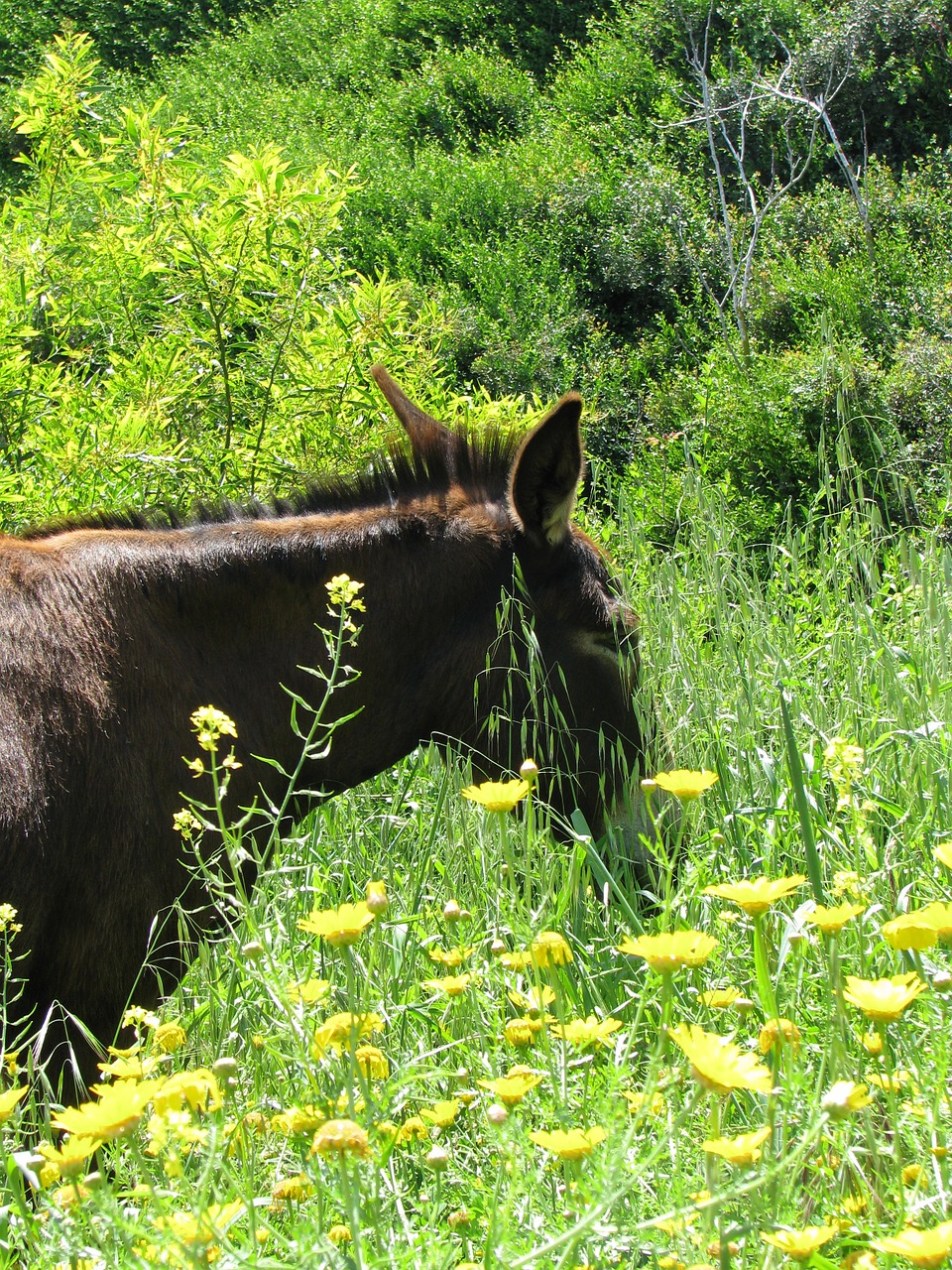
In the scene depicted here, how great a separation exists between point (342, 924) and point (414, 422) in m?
2.02

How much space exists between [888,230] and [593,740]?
10.6m

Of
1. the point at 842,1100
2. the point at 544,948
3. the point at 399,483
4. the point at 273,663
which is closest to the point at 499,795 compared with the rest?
the point at 544,948

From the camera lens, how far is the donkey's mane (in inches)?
112

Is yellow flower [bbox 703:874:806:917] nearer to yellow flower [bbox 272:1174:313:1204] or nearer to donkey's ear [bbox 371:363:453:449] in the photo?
yellow flower [bbox 272:1174:313:1204]

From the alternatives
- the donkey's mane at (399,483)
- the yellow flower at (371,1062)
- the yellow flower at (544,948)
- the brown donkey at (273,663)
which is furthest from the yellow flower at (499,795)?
Result: the donkey's mane at (399,483)

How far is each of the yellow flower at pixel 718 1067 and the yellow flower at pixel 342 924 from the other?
310mm

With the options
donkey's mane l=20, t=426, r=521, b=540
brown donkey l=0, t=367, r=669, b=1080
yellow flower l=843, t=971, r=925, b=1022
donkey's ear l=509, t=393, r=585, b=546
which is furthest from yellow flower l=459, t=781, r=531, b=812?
donkey's mane l=20, t=426, r=521, b=540

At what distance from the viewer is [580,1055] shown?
5.37 feet

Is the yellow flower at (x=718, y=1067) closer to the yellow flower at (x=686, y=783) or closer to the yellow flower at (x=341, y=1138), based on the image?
the yellow flower at (x=341, y=1138)

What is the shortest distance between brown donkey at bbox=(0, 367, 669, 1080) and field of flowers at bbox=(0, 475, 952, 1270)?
Answer: 13 cm

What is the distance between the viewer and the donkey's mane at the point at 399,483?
2834mm

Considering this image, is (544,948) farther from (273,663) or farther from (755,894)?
(273,663)

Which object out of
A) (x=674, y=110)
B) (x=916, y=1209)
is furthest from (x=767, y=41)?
(x=916, y=1209)

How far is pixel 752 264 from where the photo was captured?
38.9 feet
